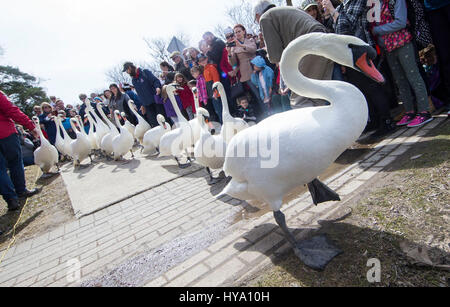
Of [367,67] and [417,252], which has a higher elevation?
[367,67]

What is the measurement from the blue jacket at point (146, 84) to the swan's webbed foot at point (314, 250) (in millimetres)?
7428

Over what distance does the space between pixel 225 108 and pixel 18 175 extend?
17.4ft

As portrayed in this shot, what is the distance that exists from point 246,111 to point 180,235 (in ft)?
→ 14.2

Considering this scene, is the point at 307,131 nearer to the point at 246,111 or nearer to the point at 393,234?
the point at 393,234

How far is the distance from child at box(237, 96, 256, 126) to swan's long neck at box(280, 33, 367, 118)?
4.25 meters

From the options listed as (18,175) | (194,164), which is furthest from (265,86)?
(18,175)

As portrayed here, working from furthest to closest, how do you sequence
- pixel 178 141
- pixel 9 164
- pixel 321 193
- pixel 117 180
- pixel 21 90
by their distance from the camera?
pixel 21 90, pixel 117 180, pixel 178 141, pixel 9 164, pixel 321 193

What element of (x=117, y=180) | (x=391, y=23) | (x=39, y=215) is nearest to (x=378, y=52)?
(x=391, y=23)

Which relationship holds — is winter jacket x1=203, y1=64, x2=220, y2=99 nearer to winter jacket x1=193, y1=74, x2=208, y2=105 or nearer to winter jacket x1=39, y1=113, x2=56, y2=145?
winter jacket x1=193, y1=74, x2=208, y2=105

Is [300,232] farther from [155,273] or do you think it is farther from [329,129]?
[155,273]

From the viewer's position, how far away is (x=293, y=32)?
322 cm

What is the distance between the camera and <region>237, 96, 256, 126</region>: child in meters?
6.34

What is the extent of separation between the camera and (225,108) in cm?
483
